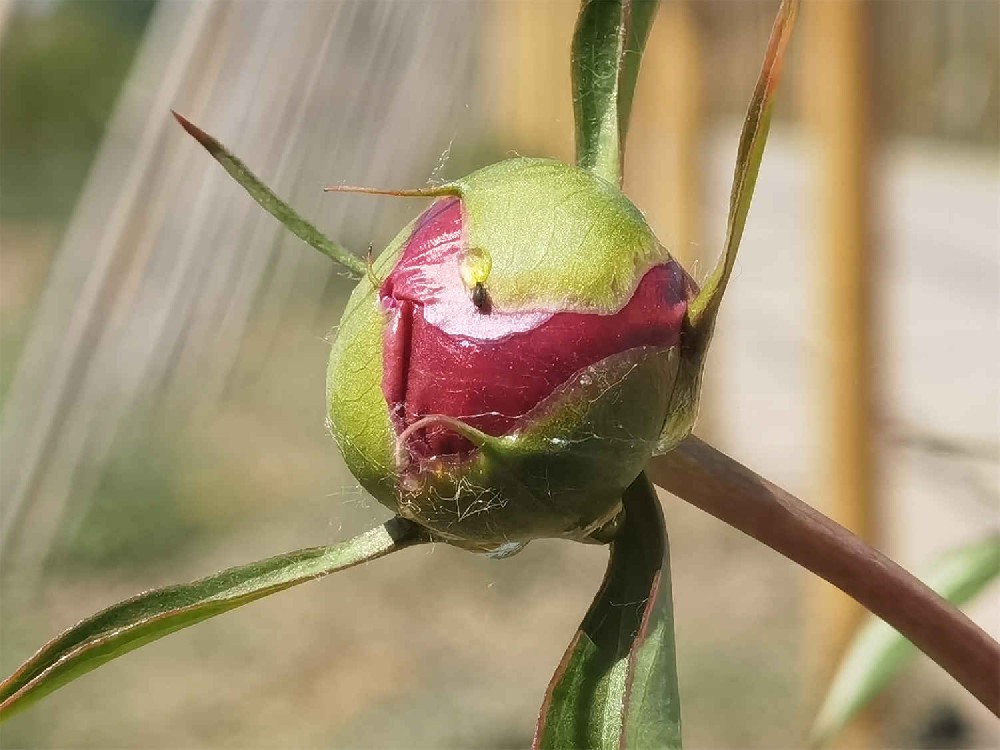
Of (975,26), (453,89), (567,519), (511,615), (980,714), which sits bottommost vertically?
(511,615)

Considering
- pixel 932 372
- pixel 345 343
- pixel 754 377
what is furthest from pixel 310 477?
pixel 345 343

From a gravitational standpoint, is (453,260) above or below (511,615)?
above

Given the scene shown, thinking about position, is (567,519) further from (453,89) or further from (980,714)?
(453,89)

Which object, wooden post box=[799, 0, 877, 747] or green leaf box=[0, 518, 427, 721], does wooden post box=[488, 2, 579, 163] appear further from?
green leaf box=[0, 518, 427, 721]

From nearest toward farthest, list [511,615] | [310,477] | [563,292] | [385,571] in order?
[563,292]
[511,615]
[385,571]
[310,477]

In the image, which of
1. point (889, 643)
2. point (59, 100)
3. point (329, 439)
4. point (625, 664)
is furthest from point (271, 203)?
point (59, 100)

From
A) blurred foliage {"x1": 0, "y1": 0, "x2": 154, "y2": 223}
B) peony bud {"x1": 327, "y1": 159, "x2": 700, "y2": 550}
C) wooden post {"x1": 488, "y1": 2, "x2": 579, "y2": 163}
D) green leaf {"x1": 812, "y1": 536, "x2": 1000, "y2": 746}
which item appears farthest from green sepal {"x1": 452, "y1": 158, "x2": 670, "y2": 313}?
blurred foliage {"x1": 0, "y1": 0, "x2": 154, "y2": 223}
